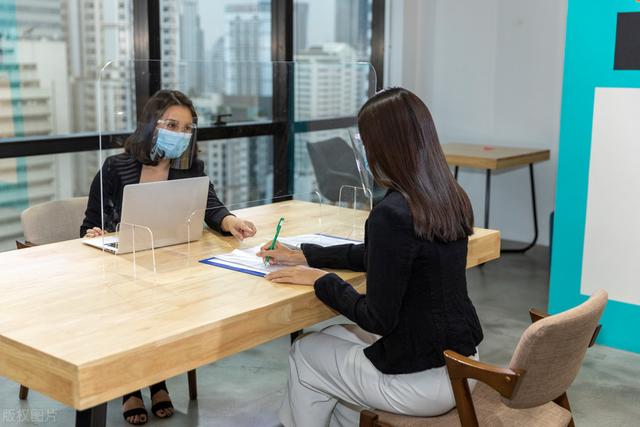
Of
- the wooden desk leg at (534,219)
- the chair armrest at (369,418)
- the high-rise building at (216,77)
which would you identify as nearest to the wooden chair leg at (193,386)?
the high-rise building at (216,77)

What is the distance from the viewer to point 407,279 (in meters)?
1.86

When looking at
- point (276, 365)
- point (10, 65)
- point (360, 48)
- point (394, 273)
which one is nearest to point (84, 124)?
point (10, 65)

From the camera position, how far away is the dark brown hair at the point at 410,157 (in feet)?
6.23

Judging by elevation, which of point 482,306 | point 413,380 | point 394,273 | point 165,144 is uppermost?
point 165,144

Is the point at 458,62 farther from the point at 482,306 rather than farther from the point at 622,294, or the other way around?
the point at 622,294

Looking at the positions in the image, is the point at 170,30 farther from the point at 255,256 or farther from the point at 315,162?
the point at 255,256

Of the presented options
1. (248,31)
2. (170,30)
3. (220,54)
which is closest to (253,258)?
(170,30)

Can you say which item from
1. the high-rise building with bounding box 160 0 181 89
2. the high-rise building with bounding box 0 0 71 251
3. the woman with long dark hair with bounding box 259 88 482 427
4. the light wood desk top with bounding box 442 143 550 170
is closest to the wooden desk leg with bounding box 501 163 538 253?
the light wood desk top with bounding box 442 143 550 170

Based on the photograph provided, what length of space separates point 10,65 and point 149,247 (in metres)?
2.08

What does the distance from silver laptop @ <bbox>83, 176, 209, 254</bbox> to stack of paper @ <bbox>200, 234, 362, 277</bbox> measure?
6.7 inches

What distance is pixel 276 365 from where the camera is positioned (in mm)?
3381

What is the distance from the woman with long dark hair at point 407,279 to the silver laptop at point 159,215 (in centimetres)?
57

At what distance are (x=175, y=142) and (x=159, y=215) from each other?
12.8 inches

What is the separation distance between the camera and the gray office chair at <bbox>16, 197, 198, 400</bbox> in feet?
9.29
